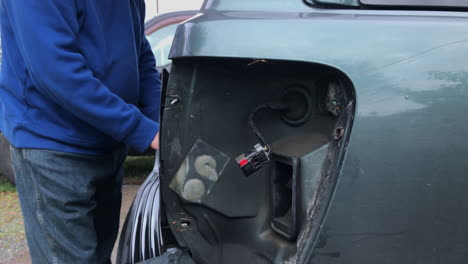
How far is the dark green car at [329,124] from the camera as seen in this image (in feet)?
3.26

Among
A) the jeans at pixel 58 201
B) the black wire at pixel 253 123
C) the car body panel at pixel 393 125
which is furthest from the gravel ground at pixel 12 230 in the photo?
the car body panel at pixel 393 125

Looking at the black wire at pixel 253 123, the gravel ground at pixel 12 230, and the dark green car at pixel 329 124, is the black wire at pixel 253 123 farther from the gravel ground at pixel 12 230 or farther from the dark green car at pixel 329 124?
the gravel ground at pixel 12 230

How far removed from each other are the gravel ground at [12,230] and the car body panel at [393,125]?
205 cm

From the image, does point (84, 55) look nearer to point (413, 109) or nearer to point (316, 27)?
point (316, 27)

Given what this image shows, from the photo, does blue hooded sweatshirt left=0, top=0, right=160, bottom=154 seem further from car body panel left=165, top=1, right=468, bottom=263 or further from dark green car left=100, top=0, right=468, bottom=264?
car body panel left=165, top=1, right=468, bottom=263

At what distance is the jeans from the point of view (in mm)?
1314

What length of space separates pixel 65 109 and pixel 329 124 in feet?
2.79

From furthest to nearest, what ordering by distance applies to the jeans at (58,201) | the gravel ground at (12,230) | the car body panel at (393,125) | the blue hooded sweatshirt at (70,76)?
the gravel ground at (12,230), the jeans at (58,201), the blue hooded sweatshirt at (70,76), the car body panel at (393,125)

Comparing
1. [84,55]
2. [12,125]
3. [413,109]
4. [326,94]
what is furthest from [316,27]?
[12,125]

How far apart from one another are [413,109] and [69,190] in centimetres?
112

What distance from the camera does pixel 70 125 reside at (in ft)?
4.37

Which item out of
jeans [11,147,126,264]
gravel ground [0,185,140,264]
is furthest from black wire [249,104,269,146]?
gravel ground [0,185,140,264]

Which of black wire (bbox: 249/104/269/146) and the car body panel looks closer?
the car body panel

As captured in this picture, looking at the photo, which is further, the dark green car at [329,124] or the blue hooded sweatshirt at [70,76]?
the blue hooded sweatshirt at [70,76]
